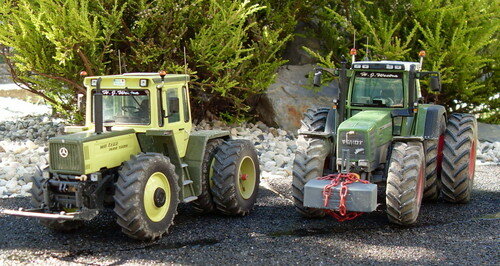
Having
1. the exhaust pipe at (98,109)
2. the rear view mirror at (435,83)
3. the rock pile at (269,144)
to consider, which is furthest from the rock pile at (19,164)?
the rear view mirror at (435,83)

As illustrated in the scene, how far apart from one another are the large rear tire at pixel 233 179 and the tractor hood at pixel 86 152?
4.77 ft

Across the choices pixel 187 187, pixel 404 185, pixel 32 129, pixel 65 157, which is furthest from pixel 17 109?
pixel 404 185

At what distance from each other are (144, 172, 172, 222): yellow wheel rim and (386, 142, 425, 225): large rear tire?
9.02ft

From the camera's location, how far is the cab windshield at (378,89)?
30.3 ft

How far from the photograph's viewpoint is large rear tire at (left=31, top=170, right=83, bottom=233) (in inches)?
302

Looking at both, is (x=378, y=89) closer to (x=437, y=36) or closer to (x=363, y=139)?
(x=363, y=139)

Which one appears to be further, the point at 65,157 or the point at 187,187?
the point at 187,187

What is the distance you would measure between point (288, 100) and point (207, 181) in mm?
7938

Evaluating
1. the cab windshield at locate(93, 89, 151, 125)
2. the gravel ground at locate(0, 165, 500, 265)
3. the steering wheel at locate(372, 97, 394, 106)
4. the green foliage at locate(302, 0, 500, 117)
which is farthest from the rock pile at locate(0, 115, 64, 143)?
the steering wheel at locate(372, 97, 394, 106)

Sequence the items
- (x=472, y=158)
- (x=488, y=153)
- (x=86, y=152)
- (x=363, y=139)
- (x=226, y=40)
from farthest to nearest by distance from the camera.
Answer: (x=488, y=153), (x=226, y=40), (x=472, y=158), (x=363, y=139), (x=86, y=152)

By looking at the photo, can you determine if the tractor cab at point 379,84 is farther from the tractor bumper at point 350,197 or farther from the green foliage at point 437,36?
the green foliage at point 437,36

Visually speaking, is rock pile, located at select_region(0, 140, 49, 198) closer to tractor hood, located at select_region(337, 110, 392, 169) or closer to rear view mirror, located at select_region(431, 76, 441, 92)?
tractor hood, located at select_region(337, 110, 392, 169)

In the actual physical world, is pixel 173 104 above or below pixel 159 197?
above

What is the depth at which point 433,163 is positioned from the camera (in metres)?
9.11
